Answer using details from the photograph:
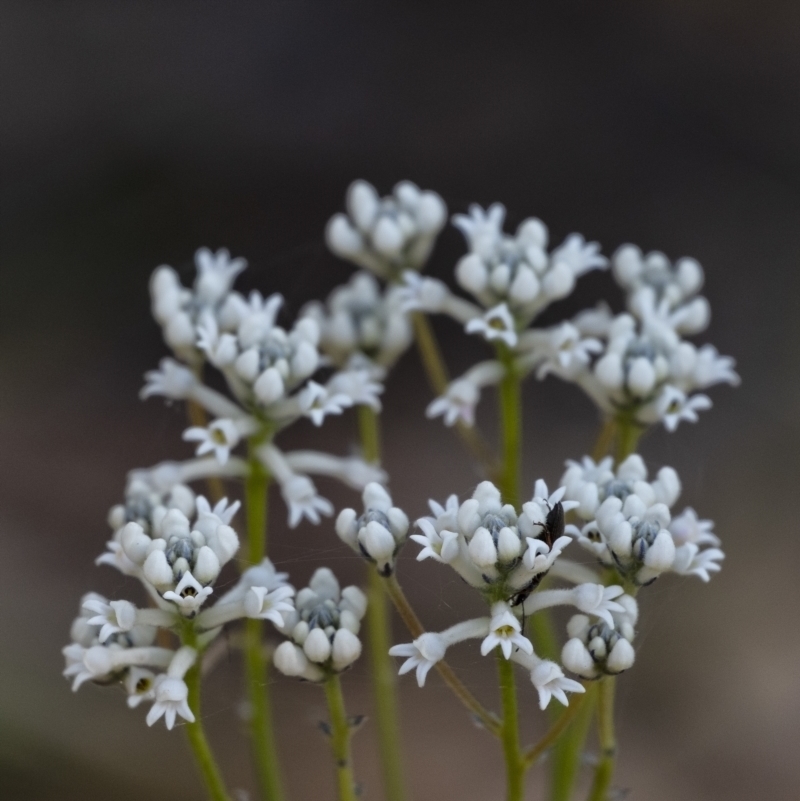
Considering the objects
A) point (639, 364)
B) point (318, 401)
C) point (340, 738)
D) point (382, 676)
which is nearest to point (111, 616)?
point (340, 738)

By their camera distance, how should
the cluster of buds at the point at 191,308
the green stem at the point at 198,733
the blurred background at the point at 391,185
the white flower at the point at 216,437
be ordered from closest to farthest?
the green stem at the point at 198,733 → the white flower at the point at 216,437 → the cluster of buds at the point at 191,308 → the blurred background at the point at 391,185

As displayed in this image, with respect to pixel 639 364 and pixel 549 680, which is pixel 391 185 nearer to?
pixel 639 364

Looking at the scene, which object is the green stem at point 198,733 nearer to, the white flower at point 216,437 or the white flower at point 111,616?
the white flower at point 111,616

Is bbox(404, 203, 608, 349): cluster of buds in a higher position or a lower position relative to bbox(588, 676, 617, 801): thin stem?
higher

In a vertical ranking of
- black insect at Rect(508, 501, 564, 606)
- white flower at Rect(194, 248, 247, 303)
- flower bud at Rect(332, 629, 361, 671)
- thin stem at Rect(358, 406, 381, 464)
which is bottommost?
flower bud at Rect(332, 629, 361, 671)

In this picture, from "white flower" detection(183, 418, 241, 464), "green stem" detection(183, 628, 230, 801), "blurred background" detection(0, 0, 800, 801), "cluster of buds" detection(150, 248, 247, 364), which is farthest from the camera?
"blurred background" detection(0, 0, 800, 801)

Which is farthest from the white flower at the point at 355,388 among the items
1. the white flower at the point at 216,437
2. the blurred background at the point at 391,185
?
the blurred background at the point at 391,185

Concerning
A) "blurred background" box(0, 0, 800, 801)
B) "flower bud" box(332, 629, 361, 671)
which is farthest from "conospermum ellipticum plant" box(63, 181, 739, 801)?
"blurred background" box(0, 0, 800, 801)

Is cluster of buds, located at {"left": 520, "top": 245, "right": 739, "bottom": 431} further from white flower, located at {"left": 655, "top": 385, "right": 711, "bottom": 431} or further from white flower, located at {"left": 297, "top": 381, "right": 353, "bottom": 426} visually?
white flower, located at {"left": 297, "top": 381, "right": 353, "bottom": 426}
